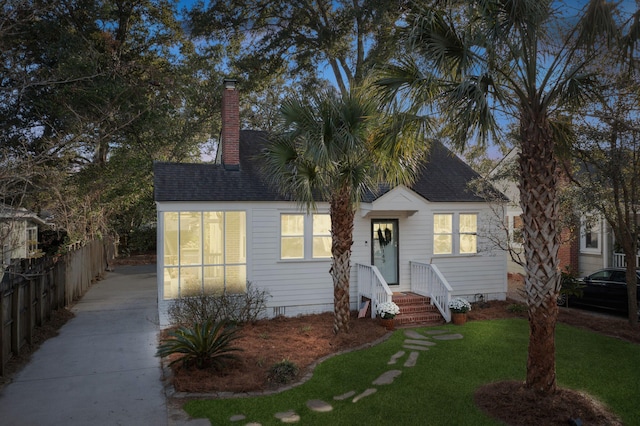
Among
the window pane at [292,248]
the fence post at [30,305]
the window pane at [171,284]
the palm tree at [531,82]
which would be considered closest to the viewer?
the palm tree at [531,82]

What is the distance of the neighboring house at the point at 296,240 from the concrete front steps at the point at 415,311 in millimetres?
234

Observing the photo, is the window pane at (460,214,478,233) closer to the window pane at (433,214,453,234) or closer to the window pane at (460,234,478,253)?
the window pane at (460,234,478,253)

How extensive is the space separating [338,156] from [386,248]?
17.0 ft

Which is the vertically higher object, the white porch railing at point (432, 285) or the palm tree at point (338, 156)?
the palm tree at point (338, 156)

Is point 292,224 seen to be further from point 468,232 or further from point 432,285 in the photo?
point 468,232

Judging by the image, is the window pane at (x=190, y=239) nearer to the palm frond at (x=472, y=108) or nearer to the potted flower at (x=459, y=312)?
the potted flower at (x=459, y=312)

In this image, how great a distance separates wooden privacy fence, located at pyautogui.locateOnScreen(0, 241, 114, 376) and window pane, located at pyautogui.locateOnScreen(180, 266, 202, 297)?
3182 mm

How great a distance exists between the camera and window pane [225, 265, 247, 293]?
1205cm

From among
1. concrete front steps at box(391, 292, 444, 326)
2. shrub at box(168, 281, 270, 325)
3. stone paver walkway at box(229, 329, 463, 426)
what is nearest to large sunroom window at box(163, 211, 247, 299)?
shrub at box(168, 281, 270, 325)

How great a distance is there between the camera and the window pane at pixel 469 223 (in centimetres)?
1438

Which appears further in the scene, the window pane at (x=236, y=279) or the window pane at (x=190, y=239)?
the window pane at (x=236, y=279)

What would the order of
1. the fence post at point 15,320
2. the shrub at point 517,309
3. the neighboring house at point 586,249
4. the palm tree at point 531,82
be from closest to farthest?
the palm tree at point 531,82 < the fence post at point 15,320 < the shrub at point 517,309 < the neighboring house at point 586,249

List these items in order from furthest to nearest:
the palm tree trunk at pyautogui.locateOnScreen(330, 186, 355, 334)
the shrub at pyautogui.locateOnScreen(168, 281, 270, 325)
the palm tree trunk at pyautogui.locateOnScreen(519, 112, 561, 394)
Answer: the shrub at pyautogui.locateOnScreen(168, 281, 270, 325) < the palm tree trunk at pyautogui.locateOnScreen(330, 186, 355, 334) < the palm tree trunk at pyautogui.locateOnScreen(519, 112, 561, 394)

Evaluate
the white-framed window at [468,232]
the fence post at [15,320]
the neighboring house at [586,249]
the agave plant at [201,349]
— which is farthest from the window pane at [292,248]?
the neighboring house at [586,249]
